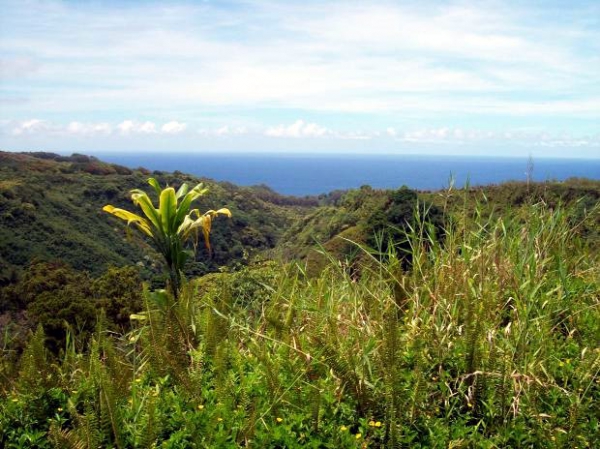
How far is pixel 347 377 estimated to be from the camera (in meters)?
2.04

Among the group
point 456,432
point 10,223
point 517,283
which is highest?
point 517,283

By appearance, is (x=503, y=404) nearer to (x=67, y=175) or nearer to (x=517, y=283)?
(x=517, y=283)

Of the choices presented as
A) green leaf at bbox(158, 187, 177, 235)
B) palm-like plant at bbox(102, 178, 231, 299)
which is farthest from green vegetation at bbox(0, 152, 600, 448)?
green leaf at bbox(158, 187, 177, 235)

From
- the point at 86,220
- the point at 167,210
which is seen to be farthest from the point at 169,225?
the point at 86,220

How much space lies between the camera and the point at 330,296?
268 centimetres

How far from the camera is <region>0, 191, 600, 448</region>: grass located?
1824mm

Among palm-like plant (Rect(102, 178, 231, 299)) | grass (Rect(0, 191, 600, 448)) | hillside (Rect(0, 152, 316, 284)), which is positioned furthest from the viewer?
hillside (Rect(0, 152, 316, 284))

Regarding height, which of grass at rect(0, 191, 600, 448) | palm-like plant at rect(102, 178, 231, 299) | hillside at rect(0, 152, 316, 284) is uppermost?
palm-like plant at rect(102, 178, 231, 299)

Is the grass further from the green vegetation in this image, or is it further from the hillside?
the hillside

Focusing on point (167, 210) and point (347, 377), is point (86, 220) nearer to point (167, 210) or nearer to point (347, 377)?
point (167, 210)

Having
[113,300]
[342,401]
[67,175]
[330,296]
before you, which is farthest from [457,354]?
[67,175]

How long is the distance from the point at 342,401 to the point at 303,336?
44 cm

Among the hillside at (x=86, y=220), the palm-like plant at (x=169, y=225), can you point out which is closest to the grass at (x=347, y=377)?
the palm-like plant at (x=169, y=225)

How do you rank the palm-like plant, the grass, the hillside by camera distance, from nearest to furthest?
the grass → the palm-like plant → the hillside
